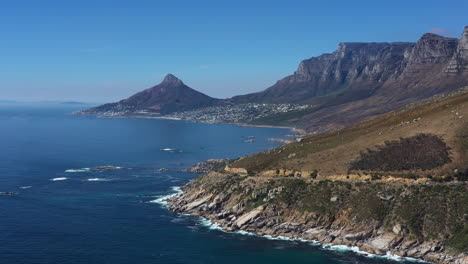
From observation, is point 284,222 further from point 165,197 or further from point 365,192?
point 165,197

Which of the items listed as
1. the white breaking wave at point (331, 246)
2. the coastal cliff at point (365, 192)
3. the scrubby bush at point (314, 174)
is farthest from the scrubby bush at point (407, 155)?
the white breaking wave at point (331, 246)

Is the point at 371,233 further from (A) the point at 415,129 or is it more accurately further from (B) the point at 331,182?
(A) the point at 415,129

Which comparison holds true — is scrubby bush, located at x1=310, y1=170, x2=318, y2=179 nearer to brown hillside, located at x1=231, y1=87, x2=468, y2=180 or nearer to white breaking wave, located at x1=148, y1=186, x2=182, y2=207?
brown hillside, located at x1=231, y1=87, x2=468, y2=180

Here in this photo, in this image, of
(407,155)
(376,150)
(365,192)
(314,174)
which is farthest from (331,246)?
(376,150)

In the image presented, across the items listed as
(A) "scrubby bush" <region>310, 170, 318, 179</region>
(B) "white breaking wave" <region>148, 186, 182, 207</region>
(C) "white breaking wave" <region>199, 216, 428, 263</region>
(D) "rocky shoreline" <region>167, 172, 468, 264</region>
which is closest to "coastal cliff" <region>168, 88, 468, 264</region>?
(A) "scrubby bush" <region>310, 170, 318, 179</region>

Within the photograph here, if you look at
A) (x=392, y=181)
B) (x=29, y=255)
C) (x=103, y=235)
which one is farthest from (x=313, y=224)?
(x=29, y=255)

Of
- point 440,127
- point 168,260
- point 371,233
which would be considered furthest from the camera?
point 440,127

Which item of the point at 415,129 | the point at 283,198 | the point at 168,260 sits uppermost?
the point at 415,129

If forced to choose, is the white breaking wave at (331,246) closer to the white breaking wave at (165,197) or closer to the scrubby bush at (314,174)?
the scrubby bush at (314,174)
